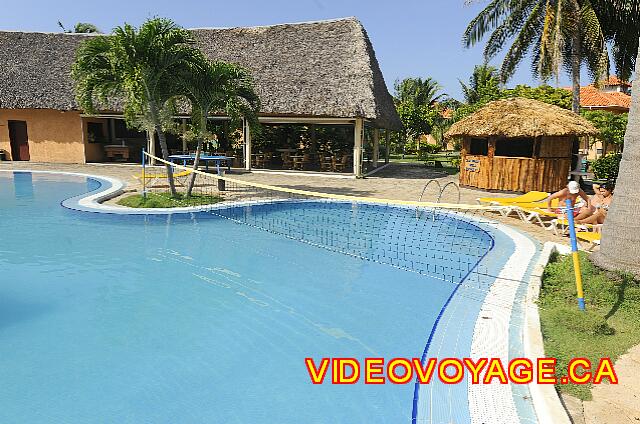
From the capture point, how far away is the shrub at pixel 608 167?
17.8 m

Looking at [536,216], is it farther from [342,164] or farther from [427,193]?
[342,164]

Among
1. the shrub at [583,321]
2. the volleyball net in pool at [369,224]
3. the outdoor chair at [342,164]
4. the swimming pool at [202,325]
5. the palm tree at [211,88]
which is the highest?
the palm tree at [211,88]

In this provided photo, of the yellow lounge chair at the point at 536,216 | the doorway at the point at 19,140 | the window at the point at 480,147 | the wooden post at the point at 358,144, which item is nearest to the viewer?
the yellow lounge chair at the point at 536,216

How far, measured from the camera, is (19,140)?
23.1 m

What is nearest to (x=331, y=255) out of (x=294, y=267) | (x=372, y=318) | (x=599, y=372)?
(x=294, y=267)

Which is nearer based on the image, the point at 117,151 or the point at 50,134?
the point at 50,134

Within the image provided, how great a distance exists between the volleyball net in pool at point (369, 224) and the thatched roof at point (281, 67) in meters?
6.25

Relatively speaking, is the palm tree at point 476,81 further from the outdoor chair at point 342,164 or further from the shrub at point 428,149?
the outdoor chair at point 342,164

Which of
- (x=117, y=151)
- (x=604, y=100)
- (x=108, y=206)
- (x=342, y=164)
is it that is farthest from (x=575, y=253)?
(x=604, y=100)

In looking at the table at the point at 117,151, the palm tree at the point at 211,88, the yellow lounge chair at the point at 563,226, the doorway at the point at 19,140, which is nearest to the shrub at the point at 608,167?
the yellow lounge chair at the point at 563,226

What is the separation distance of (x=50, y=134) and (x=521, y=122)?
22861mm

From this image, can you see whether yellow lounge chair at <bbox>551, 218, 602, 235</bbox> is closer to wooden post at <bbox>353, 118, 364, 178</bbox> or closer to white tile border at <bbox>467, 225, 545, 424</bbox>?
white tile border at <bbox>467, 225, 545, 424</bbox>

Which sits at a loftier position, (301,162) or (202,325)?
(301,162)

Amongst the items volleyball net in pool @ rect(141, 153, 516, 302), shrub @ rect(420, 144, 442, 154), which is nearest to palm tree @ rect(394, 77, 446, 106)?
shrub @ rect(420, 144, 442, 154)
